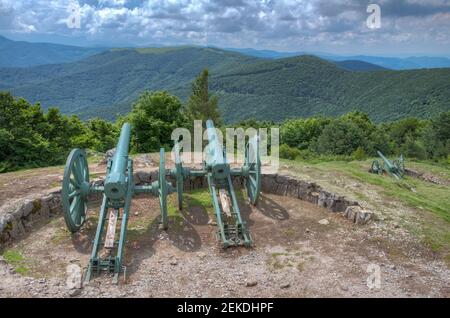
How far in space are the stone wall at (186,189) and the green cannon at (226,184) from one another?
1.26 metres

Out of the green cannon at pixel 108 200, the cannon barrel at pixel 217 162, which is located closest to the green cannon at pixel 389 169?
the cannon barrel at pixel 217 162

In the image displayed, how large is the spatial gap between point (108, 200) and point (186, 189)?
4047 millimetres

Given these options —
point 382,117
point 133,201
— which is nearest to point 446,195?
point 133,201

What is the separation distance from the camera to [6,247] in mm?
8555

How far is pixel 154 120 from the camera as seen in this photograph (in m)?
23.8

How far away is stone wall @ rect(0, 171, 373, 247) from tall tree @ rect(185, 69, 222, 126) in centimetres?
2071

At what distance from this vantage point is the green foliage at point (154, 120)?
23.4m

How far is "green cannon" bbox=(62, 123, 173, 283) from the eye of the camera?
7.60 m

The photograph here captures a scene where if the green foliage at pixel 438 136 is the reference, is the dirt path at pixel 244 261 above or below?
above

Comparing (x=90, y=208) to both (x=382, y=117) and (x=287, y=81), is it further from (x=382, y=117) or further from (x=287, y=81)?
(x=287, y=81)

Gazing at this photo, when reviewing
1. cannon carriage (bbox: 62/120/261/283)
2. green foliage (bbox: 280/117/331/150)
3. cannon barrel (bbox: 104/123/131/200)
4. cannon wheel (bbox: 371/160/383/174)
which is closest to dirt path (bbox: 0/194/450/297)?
cannon carriage (bbox: 62/120/261/283)

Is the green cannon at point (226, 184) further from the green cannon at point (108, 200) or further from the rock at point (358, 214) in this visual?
the rock at point (358, 214)

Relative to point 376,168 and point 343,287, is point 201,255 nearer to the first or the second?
point 343,287

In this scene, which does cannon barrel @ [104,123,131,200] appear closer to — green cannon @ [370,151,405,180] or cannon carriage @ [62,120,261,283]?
cannon carriage @ [62,120,261,283]
